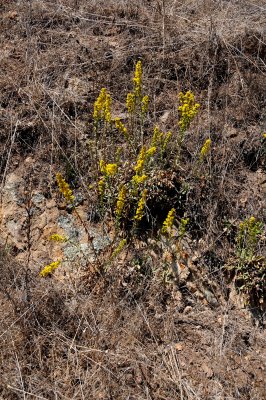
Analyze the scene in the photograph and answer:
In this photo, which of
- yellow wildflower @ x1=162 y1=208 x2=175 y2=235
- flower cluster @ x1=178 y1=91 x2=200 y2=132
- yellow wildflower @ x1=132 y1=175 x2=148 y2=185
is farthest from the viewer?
flower cluster @ x1=178 y1=91 x2=200 y2=132

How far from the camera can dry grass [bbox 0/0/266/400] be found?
2703 millimetres

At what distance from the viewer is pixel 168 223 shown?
3031 mm

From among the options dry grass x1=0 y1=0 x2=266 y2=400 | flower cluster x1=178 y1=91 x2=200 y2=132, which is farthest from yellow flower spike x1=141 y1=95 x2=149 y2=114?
dry grass x1=0 y1=0 x2=266 y2=400

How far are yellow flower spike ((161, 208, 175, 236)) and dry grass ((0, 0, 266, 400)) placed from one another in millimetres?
243

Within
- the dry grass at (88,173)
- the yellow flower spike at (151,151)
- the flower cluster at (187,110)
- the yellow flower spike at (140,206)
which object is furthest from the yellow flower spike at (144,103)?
the yellow flower spike at (140,206)

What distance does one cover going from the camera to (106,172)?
10.1 feet

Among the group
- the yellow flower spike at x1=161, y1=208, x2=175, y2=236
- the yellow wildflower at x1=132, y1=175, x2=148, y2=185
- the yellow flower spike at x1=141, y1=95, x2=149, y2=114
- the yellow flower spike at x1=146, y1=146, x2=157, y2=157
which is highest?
the yellow flower spike at x1=141, y1=95, x2=149, y2=114

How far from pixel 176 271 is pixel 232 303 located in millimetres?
486

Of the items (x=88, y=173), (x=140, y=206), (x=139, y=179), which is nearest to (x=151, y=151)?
(x=139, y=179)

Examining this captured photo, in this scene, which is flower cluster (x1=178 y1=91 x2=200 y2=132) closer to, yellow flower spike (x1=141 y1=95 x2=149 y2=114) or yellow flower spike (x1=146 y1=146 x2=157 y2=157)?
yellow flower spike (x1=141 y1=95 x2=149 y2=114)

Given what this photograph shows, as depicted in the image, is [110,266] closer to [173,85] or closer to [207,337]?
[207,337]

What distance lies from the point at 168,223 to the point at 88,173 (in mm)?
968

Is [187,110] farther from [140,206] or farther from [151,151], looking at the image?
[140,206]

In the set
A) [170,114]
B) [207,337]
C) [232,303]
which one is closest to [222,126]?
[170,114]
